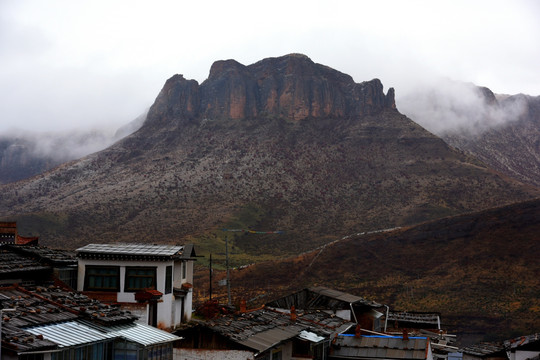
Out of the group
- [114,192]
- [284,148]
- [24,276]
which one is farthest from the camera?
[284,148]

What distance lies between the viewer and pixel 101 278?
1175 inches

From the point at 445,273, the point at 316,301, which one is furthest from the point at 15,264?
the point at 445,273

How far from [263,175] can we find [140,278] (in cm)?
12005

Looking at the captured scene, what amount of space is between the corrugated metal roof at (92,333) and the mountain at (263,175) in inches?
3378

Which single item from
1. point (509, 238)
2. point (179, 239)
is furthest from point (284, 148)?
point (509, 238)

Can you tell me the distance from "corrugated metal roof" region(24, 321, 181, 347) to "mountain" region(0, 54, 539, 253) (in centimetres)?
8579

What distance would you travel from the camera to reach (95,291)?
29609mm

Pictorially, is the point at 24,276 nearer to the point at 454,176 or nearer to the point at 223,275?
the point at 223,275

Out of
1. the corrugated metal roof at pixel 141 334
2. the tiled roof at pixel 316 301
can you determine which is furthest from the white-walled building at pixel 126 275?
the tiled roof at pixel 316 301

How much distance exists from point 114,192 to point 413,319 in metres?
96.1

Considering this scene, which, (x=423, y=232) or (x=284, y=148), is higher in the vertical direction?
(x=284, y=148)

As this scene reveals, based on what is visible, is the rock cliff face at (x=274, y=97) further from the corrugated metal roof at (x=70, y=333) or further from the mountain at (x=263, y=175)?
the corrugated metal roof at (x=70, y=333)

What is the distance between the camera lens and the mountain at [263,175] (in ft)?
407

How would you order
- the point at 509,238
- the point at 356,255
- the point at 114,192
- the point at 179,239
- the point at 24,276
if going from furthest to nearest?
the point at 114,192
the point at 179,239
the point at 356,255
the point at 509,238
the point at 24,276
